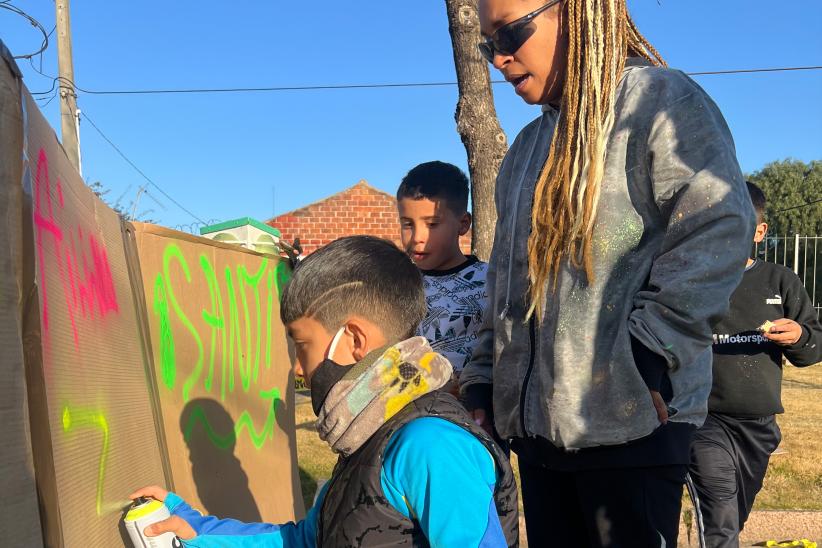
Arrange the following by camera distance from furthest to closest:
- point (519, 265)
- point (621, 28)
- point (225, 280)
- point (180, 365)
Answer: point (225, 280), point (180, 365), point (519, 265), point (621, 28)

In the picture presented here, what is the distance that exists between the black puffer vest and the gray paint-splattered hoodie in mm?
245

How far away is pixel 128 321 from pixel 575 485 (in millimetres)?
1288

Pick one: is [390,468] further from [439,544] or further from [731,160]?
[731,160]

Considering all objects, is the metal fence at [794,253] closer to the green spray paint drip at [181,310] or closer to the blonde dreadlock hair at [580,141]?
the green spray paint drip at [181,310]

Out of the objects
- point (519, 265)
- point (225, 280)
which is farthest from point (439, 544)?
point (225, 280)

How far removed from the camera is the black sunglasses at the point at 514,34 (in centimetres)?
169

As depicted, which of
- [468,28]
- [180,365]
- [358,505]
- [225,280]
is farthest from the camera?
[468,28]

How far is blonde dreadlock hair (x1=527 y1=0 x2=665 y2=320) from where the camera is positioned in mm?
1594

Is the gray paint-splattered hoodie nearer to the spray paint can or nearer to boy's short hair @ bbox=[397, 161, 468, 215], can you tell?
the spray paint can

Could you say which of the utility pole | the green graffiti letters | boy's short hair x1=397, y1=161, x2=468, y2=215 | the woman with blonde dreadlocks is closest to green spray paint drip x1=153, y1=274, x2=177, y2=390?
the green graffiti letters

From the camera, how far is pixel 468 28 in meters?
6.07

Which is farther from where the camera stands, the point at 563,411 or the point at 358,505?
the point at 563,411

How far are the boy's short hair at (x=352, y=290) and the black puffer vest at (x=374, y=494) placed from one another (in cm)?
21

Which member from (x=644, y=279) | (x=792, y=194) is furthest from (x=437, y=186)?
(x=792, y=194)
